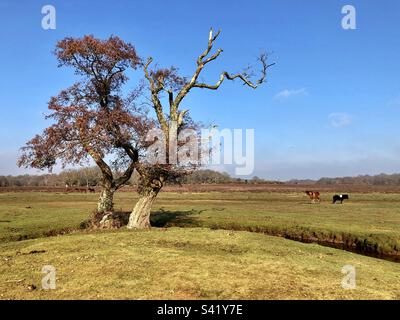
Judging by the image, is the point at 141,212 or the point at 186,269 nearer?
the point at 186,269

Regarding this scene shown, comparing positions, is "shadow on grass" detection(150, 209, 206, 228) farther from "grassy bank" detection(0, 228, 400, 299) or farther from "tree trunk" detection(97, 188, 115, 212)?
"grassy bank" detection(0, 228, 400, 299)

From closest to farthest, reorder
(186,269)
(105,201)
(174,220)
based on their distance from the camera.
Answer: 1. (186,269)
2. (105,201)
3. (174,220)

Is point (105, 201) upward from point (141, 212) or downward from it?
upward

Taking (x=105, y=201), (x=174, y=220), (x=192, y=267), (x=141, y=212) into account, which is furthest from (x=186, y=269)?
(x=174, y=220)

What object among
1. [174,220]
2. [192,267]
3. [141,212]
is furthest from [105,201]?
[192,267]

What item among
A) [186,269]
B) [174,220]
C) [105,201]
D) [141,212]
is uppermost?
[105,201]

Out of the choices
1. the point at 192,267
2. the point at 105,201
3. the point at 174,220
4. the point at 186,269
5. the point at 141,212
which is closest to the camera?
the point at 186,269

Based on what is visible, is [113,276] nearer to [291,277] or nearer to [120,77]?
[291,277]

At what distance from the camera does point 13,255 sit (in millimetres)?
16641

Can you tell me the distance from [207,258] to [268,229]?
52.3 feet

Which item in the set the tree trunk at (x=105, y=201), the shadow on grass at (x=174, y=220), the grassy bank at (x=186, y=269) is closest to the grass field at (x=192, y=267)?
the grassy bank at (x=186, y=269)

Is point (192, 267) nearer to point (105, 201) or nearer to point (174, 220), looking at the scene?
point (105, 201)

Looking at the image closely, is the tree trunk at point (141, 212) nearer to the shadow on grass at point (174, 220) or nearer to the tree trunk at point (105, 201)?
the tree trunk at point (105, 201)
